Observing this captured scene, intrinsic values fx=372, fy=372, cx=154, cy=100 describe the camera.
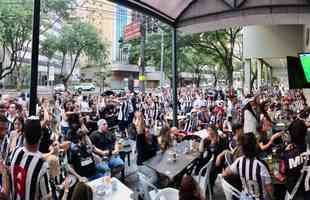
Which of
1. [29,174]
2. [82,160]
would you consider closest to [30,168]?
[29,174]

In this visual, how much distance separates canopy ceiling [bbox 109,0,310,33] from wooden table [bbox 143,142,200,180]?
9.67 ft

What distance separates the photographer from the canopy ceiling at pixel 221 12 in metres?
7.79

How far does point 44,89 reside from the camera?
2647cm

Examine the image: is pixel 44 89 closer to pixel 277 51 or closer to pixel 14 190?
pixel 277 51

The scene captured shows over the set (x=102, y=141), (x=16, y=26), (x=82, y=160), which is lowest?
(x=82, y=160)

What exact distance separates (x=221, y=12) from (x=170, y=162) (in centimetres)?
428

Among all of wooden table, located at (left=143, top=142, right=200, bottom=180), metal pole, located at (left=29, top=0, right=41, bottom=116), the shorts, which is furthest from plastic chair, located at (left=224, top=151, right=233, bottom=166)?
the shorts

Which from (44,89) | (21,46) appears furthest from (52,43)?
(21,46)

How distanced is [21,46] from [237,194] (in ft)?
54.5

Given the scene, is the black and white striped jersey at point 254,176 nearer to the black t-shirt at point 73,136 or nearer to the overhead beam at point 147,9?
the black t-shirt at point 73,136

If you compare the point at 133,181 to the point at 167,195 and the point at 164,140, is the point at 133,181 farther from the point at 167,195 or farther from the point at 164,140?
the point at 167,195

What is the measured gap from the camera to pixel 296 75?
880 cm

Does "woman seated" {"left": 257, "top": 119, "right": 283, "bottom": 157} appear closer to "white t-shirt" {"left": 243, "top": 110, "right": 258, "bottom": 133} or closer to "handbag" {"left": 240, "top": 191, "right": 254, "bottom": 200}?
"white t-shirt" {"left": 243, "top": 110, "right": 258, "bottom": 133}

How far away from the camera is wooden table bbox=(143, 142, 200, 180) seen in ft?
17.0
